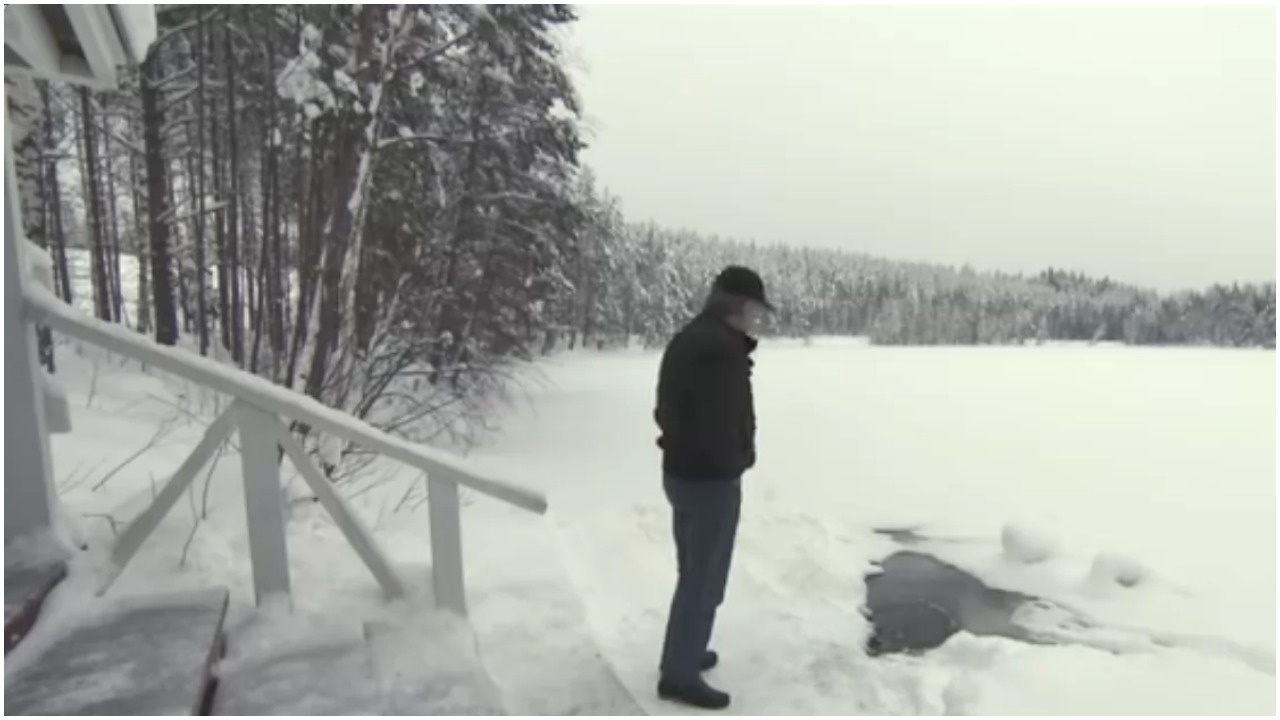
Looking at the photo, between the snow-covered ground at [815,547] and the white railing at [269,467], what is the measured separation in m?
0.21

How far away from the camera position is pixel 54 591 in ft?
8.77

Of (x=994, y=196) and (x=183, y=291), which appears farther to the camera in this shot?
(x=994, y=196)

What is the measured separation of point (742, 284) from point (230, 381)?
5.81 ft

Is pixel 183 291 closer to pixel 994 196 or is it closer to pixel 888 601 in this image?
pixel 888 601

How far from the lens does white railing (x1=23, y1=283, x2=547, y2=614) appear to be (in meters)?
2.77

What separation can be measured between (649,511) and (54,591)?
506 cm

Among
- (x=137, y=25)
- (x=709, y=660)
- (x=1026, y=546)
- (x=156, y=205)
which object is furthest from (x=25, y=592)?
(x=156, y=205)

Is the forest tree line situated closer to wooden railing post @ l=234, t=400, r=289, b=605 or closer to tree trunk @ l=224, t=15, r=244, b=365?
tree trunk @ l=224, t=15, r=244, b=365

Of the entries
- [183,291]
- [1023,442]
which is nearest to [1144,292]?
[1023,442]

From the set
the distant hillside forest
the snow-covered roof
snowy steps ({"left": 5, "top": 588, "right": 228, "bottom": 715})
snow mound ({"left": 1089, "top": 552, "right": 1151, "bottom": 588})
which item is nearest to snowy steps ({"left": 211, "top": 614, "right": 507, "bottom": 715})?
snowy steps ({"left": 5, "top": 588, "right": 228, "bottom": 715})

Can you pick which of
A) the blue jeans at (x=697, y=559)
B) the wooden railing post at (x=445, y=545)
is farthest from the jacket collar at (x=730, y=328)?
the wooden railing post at (x=445, y=545)

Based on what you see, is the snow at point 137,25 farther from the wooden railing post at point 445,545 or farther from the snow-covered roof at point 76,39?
the wooden railing post at point 445,545

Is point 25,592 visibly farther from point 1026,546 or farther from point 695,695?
point 1026,546

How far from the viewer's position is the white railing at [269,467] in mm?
2773
